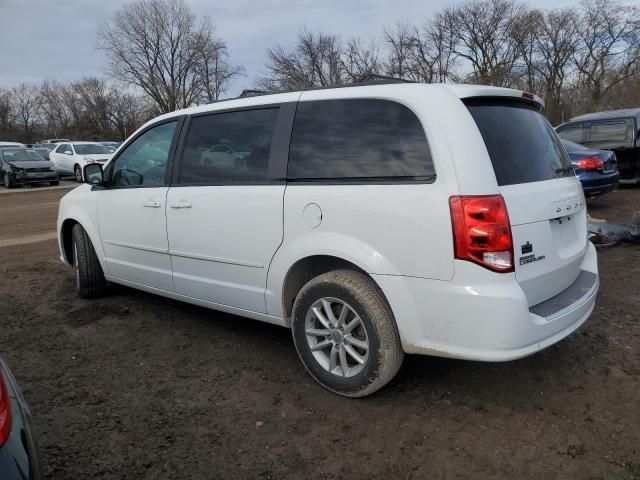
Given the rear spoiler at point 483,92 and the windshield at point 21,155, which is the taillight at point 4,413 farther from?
the windshield at point 21,155

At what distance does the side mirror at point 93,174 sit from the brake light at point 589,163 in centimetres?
733

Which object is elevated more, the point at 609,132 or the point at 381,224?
the point at 609,132

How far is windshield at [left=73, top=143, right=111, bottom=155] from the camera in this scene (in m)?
22.2

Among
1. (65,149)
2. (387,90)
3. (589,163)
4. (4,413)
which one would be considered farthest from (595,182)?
(65,149)

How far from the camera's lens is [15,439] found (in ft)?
5.07

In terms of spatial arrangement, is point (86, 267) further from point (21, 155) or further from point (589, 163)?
point (21, 155)

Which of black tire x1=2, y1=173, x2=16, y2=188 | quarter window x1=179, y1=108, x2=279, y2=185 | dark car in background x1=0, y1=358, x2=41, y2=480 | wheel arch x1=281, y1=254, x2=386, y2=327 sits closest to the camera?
dark car in background x1=0, y1=358, x2=41, y2=480

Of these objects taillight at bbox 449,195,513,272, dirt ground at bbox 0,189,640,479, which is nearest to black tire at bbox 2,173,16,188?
dirt ground at bbox 0,189,640,479

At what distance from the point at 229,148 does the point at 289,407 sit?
1.77 metres

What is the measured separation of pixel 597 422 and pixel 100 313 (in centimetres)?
393

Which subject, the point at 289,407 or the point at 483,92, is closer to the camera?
the point at 483,92

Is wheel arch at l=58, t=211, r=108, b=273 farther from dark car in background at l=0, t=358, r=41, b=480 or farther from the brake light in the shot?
the brake light

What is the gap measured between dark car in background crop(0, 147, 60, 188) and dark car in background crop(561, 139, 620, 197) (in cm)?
1917

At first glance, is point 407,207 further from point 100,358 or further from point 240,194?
point 100,358
